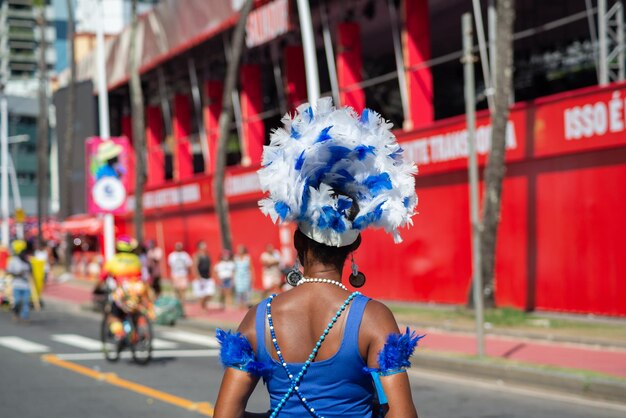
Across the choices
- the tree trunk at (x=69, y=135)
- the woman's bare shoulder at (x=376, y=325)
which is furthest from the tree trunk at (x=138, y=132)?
the woman's bare shoulder at (x=376, y=325)

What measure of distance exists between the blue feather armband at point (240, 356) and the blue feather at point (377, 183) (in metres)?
0.65

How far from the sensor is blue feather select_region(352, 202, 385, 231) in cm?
334

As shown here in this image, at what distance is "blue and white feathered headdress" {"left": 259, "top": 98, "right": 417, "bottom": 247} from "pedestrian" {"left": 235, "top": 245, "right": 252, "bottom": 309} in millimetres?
22173

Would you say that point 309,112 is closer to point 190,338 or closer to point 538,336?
point 538,336

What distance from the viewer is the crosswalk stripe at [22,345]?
1775 centimetres

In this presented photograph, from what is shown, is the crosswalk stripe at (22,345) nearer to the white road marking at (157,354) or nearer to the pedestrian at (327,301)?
the white road marking at (157,354)

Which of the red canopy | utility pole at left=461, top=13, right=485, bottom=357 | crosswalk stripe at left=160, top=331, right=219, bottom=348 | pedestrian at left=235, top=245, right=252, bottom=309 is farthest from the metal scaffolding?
the red canopy

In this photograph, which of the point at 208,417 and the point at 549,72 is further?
the point at 549,72

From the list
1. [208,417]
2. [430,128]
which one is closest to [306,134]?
[208,417]

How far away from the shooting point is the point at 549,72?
2902cm

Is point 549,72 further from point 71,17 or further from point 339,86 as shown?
point 71,17

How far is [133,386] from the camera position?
1302 cm

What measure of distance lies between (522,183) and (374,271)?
21.8 ft

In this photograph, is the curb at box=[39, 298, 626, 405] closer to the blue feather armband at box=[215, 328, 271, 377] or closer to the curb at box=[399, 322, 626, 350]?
the curb at box=[399, 322, 626, 350]
